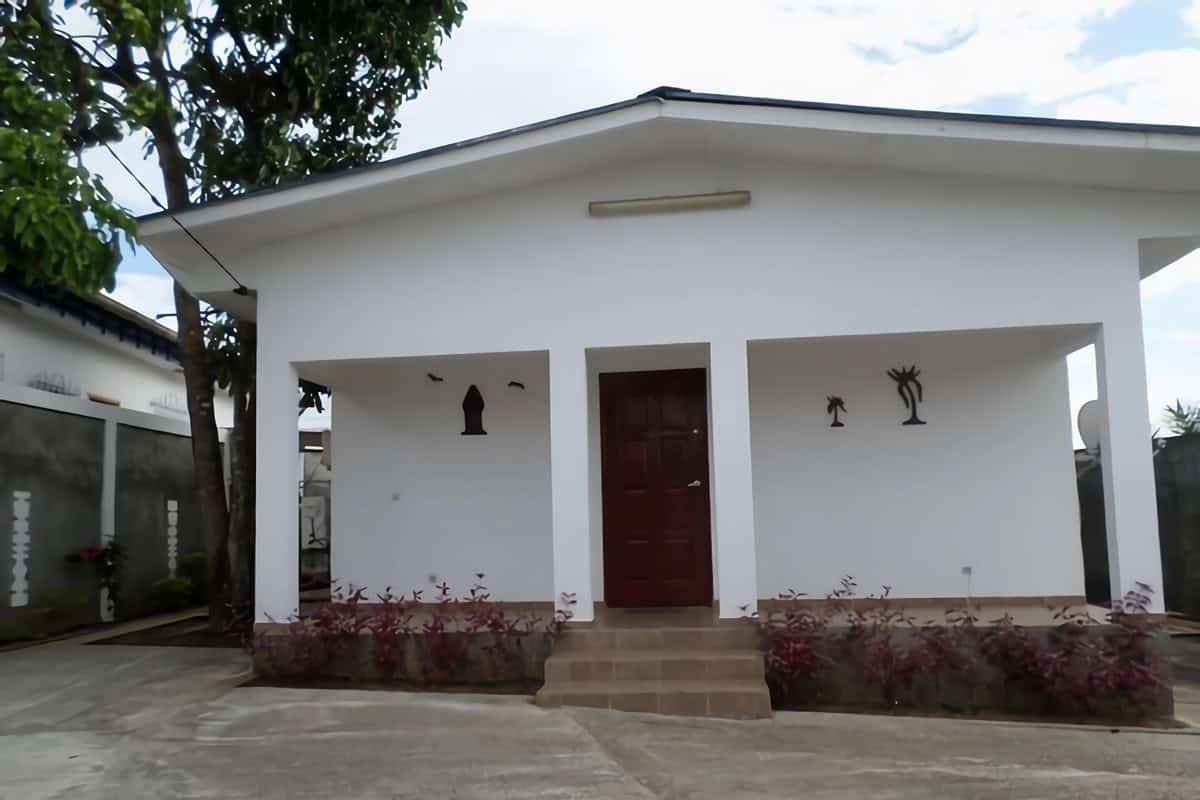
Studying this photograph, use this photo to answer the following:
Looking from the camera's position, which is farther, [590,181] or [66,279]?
[590,181]

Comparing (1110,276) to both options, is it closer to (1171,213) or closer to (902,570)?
(1171,213)

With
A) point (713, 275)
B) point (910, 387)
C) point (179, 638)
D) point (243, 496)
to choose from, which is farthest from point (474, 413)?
point (910, 387)

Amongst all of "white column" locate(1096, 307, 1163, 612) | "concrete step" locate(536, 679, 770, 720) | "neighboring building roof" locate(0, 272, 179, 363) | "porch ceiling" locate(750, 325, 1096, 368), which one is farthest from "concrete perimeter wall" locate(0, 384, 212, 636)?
"white column" locate(1096, 307, 1163, 612)

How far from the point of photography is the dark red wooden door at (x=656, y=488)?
8195mm

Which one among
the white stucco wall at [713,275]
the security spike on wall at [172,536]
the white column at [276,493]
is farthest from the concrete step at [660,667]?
the security spike on wall at [172,536]

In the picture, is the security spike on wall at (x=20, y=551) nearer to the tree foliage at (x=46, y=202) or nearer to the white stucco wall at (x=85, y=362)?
the white stucco wall at (x=85, y=362)

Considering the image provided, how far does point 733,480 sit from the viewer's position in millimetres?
6797

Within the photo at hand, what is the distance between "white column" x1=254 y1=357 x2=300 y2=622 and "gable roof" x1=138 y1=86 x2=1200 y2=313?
1179 mm

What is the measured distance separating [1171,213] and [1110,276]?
24.5 inches

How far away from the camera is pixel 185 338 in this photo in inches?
367

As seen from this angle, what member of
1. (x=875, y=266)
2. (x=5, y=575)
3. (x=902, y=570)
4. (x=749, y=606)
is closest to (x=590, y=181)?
(x=875, y=266)

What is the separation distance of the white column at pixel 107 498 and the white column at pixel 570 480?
253 inches

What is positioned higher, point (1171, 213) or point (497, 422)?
point (1171, 213)

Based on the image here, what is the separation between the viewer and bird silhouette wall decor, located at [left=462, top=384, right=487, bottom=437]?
340 inches
